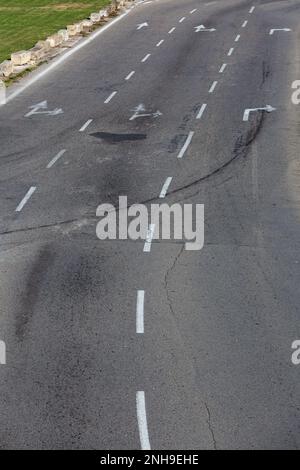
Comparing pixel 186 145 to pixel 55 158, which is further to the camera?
pixel 186 145

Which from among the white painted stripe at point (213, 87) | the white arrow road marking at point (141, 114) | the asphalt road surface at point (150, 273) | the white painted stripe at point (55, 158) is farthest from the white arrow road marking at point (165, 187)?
the white painted stripe at point (213, 87)

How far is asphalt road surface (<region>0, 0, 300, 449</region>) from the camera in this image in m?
12.1

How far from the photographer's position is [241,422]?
1190cm

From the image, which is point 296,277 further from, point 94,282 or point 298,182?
point 298,182

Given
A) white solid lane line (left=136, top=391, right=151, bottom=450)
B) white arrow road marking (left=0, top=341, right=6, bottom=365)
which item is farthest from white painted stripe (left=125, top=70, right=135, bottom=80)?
white solid lane line (left=136, top=391, right=151, bottom=450)

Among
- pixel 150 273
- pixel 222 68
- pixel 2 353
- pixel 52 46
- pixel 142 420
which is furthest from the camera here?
pixel 52 46

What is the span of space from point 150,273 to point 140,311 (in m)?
1.65

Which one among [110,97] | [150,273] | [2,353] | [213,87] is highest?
[2,353]

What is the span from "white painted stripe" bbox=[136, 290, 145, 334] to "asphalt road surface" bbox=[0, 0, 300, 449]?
47mm

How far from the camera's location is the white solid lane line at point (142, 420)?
11431 millimetres

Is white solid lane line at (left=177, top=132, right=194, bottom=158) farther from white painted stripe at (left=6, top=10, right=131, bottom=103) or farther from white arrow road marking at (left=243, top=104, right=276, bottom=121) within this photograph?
white painted stripe at (left=6, top=10, right=131, bottom=103)

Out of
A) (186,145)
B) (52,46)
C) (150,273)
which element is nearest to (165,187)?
(186,145)

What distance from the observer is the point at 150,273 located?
16.6 m

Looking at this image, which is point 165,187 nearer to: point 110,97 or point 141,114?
→ point 141,114
